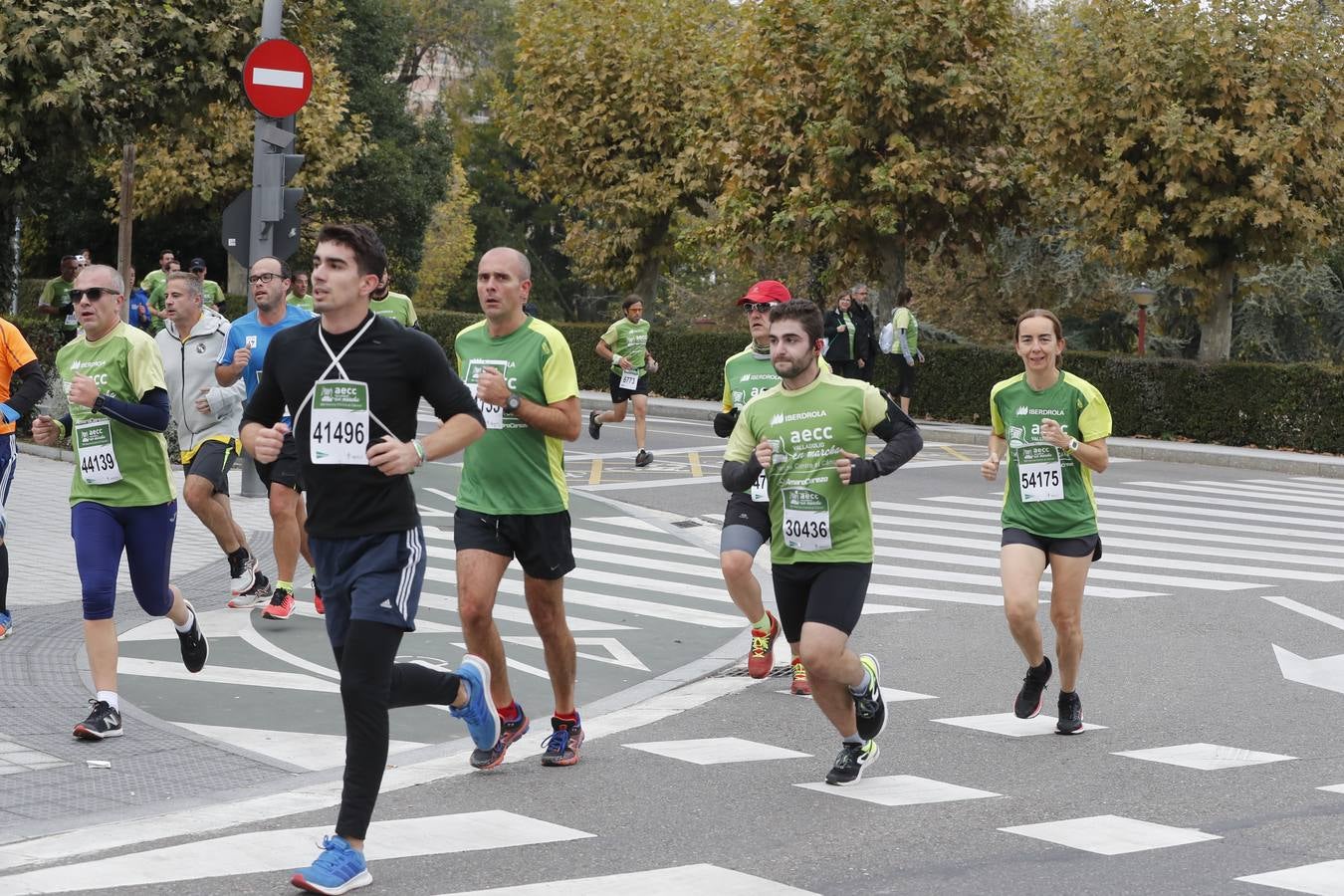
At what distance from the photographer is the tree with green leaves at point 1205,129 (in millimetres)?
25906

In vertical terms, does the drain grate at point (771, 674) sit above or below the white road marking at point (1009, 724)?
below

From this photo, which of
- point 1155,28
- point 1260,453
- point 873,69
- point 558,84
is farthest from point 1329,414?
point 558,84

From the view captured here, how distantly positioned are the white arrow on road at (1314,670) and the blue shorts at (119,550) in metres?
5.53

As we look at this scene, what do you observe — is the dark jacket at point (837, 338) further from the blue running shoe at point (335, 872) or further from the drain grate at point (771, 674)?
the blue running shoe at point (335, 872)

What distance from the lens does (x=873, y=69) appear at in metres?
29.8

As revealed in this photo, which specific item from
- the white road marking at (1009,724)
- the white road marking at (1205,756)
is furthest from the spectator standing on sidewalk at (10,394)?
the white road marking at (1205,756)

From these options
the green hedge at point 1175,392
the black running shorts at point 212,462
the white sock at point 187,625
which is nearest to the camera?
the white sock at point 187,625

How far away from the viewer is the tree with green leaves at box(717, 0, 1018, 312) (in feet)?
97.6

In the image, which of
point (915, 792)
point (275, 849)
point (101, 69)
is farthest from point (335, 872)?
point (101, 69)

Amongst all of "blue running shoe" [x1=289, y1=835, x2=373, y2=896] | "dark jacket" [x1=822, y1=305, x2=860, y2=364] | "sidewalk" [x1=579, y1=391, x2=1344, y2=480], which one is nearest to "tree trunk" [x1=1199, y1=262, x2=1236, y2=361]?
"sidewalk" [x1=579, y1=391, x2=1344, y2=480]

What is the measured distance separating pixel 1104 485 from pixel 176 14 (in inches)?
427

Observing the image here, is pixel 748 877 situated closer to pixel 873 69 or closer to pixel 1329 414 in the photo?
pixel 1329 414

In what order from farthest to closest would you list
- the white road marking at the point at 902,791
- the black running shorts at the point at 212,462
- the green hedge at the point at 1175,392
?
the green hedge at the point at 1175,392
the black running shorts at the point at 212,462
the white road marking at the point at 902,791

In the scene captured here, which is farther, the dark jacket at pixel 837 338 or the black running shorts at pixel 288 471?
the dark jacket at pixel 837 338
